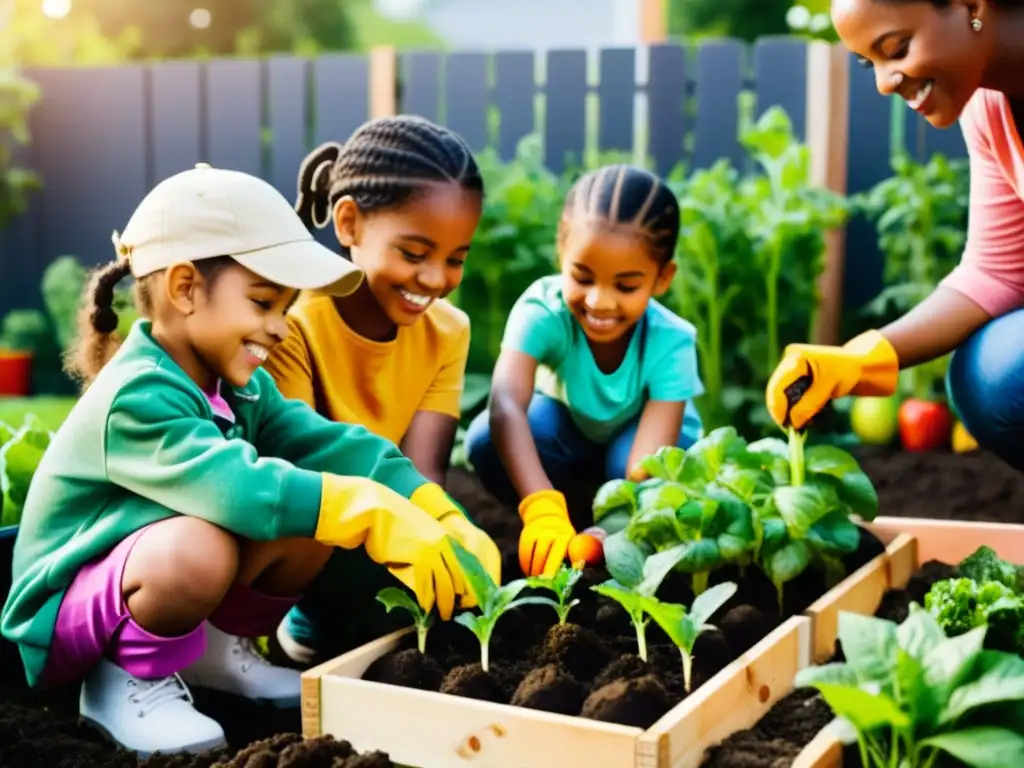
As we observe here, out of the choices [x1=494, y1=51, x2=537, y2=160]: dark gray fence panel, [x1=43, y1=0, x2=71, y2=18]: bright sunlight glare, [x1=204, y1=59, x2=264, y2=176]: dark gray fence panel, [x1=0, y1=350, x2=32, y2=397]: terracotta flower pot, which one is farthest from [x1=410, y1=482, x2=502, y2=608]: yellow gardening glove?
[x1=43, y1=0, x2=71, y2=18]: bright sunlight glare

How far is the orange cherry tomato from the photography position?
7.43 feet

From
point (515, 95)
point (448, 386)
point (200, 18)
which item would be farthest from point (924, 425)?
point (200, 18)

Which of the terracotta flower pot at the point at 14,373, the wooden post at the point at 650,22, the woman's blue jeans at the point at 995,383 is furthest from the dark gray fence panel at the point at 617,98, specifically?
the woman's blue jeans at the point at 995,383

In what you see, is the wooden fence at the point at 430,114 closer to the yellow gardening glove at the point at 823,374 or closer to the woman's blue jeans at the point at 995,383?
the woman's blue jeans at the point at 995,383

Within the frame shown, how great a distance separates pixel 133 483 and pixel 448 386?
3.06ft

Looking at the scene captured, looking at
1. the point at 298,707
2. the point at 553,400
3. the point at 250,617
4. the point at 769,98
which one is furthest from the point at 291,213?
the point at 769,98

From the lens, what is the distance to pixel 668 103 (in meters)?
5.77

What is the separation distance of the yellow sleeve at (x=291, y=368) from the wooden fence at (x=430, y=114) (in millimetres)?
3361

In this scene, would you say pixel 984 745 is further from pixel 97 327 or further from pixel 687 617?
pixel 97 327

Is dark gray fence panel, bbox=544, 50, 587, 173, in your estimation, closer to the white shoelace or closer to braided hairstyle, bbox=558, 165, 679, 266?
braided hairstyle, bbox=558, 165, 679, 266

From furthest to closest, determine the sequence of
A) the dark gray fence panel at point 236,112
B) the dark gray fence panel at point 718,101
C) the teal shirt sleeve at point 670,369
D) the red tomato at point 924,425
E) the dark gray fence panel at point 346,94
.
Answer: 1. the dark gray fence panel at point 236,112
2. the dark gray fence panel at point 346,94
3. the dark gray fence panel at point 718,101
4. the red tomato at point 924,425
5. the teal shirt sleeve at point 670,369

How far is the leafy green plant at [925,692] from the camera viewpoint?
1.36 meters

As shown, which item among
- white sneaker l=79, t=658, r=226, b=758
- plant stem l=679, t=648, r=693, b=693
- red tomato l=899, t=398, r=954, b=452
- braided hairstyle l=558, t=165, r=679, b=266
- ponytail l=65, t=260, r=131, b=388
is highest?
braided hairstyle l=558, t=165, r=679, b=266

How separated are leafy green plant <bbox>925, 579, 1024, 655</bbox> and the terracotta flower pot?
4976mm
